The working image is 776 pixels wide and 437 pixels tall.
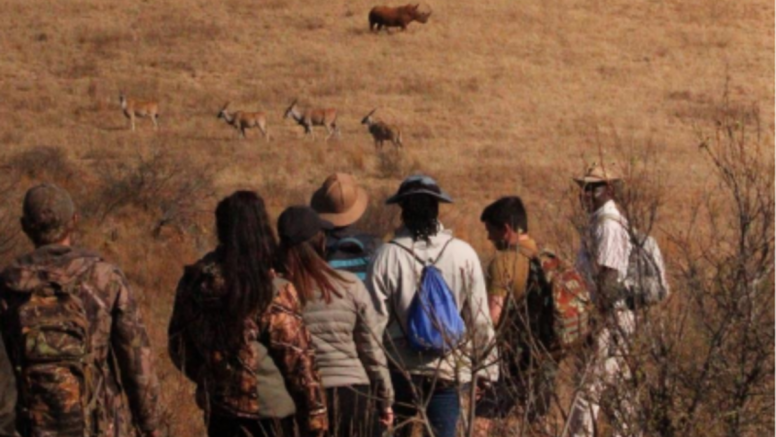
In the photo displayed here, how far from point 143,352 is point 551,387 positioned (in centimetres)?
132

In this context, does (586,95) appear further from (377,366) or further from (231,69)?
(377,366)

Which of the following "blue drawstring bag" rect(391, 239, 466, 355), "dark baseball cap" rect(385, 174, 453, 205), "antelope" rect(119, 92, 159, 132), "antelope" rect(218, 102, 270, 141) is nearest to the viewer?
"blue drawstring bag" rect(391, 239, 466, 355)

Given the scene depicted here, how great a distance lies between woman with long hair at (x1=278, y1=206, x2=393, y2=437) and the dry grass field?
6.07 meters

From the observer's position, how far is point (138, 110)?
25.7m

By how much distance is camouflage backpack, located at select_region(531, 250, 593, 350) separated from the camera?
5.08 m

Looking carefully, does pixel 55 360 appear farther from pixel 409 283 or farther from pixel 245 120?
pixel 245 120

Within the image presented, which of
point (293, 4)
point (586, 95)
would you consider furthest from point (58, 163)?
point (293, 4)

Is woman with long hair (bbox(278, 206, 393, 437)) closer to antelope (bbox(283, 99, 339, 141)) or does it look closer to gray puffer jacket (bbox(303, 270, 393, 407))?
gray puffer jacket (bbox(303, 270, 393, 407))

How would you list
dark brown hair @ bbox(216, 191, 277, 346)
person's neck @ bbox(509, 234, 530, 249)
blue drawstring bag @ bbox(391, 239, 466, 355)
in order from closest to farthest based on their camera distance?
dark brown hair @ bbox(216, 191, 277, 346) < blue drawstring bag @ bbox(391, 239, 466, 355) < person's neck @ bbox(509, 234, 530, 249)

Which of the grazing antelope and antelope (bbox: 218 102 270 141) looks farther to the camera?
the grazing antelope

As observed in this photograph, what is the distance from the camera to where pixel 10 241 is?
447 inches

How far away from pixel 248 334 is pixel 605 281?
128 centimetres

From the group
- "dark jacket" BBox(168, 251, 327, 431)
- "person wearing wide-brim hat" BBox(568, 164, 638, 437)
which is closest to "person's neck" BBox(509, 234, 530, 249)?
"person wearing wide-brim hat" BBox(568, 164, 638, 437)

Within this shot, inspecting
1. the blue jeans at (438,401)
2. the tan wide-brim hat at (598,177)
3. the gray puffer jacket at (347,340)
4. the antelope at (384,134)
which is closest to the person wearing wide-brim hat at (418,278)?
the blue jeans at (438,401)
